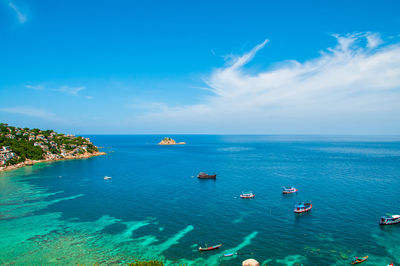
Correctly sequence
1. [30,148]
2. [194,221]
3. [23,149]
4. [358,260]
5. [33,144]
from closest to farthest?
[358,260], [194,221], [23,149], [30,148], [33,144]

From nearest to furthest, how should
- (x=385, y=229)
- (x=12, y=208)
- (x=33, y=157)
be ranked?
1. (x=385, y=229)
2. (x=12, y=208)
3. (x=33, y=157)

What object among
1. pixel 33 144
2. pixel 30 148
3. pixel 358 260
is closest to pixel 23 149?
pixel 30 148

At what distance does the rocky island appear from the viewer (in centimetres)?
13975

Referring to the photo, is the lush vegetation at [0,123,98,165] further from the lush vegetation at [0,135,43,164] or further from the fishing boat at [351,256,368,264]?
the fishing boat at [351,256,368,264]

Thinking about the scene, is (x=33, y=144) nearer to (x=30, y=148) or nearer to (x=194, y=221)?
(x=30, y=148)

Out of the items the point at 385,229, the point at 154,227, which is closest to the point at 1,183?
the point at 154,227

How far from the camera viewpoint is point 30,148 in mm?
159250

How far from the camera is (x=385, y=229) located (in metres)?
51.4

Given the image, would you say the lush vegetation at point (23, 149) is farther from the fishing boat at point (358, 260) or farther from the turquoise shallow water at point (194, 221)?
the fishing boat at point (358, 260)

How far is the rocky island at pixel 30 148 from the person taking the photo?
140 metres

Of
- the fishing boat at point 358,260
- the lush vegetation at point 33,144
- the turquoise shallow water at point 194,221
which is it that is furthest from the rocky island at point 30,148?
the fishing boat at point 358,260

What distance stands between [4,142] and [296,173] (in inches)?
7425

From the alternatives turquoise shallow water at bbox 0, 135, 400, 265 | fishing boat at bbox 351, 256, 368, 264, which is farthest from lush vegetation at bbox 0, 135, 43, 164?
fishing boat at bbox 351, 256, 368, 264

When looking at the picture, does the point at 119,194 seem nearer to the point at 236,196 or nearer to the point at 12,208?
the point at 12,208
